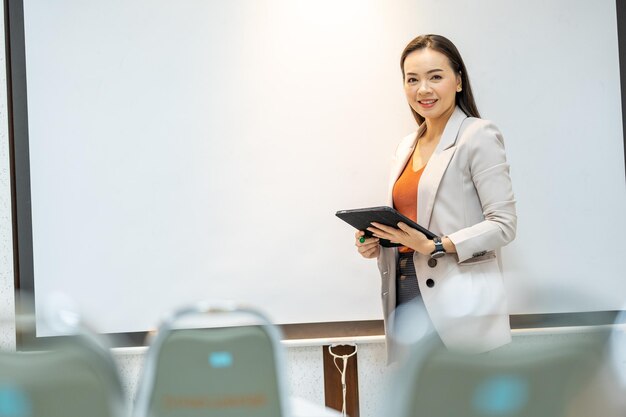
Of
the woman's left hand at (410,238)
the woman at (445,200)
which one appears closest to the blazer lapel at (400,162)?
the woman at (445,200)

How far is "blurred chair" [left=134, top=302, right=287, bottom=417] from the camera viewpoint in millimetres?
1440

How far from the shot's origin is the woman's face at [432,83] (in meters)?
2.61

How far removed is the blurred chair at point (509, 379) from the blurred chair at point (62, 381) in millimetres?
466

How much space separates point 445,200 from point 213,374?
4.20 ft

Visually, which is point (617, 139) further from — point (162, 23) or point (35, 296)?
point (35, 296)

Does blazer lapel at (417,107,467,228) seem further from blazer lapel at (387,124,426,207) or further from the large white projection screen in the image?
the large white projection screen

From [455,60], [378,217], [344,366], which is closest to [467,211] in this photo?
[378,217]

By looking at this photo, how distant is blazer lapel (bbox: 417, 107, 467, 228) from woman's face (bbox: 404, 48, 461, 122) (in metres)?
0.08

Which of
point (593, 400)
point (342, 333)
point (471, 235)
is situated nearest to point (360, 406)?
point (342, 333)

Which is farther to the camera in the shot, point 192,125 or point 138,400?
point 192,125

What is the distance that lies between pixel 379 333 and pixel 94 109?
5.63ft

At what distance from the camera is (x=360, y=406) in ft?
11.1

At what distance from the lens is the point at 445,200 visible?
100.0 inches

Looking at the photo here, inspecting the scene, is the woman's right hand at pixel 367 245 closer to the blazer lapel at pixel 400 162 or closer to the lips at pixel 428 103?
the blazer lapel at pixel 400 162
